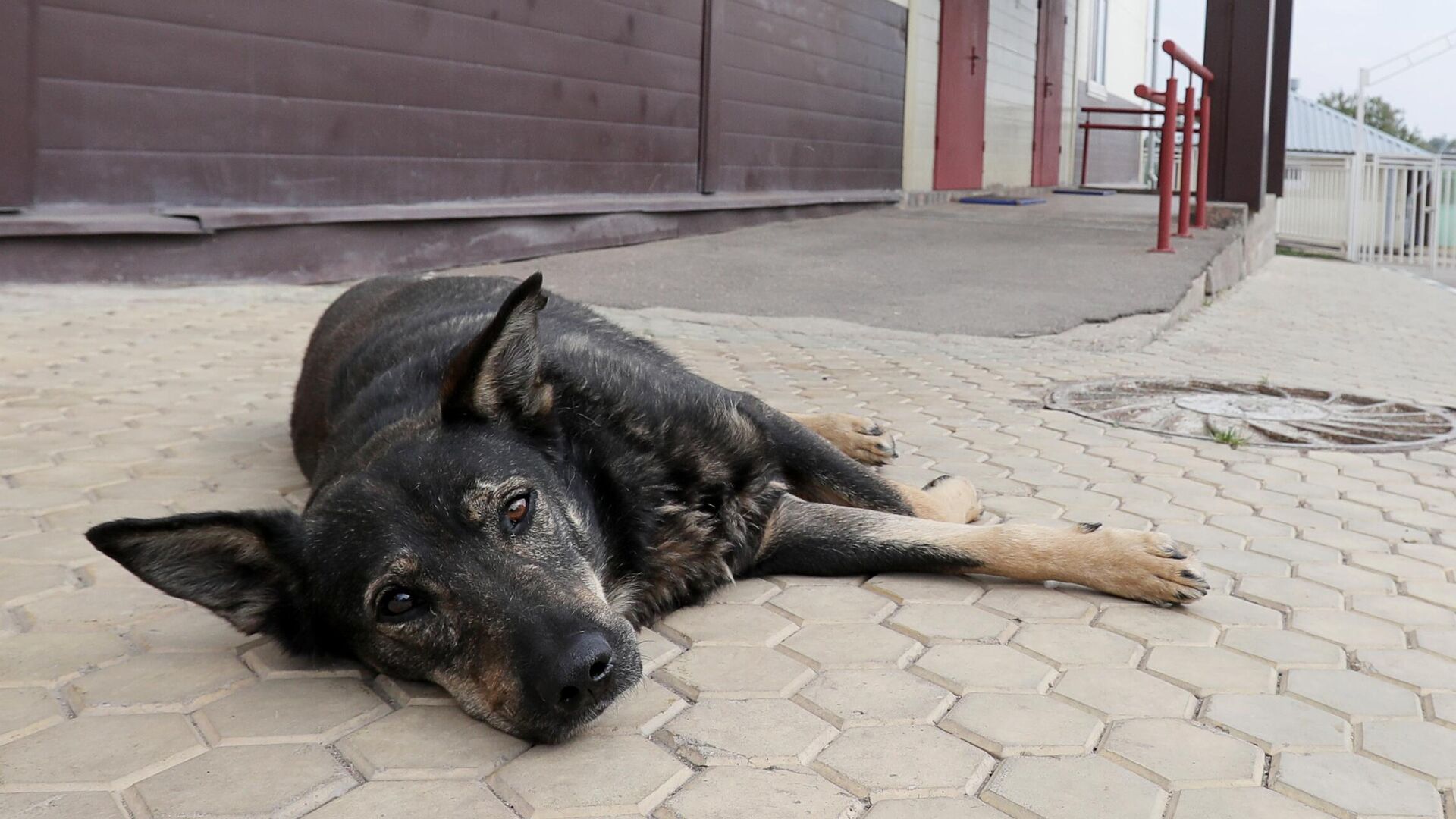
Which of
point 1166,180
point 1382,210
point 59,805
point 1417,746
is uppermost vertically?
point 1382,210

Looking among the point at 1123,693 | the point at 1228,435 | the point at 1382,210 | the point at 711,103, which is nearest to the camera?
the point at 1123,693

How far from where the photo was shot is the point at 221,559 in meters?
2.31

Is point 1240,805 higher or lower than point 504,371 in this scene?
lower

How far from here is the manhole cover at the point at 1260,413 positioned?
15.1 feet

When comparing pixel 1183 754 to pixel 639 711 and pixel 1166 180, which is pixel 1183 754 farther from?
pixel 1166 180

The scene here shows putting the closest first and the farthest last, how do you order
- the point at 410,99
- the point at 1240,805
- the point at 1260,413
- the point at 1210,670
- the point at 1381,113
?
the point at 1240,805 → the point at 1210,670 → the point at 1260,413 → the point at 410,99 → the point at 1381,113

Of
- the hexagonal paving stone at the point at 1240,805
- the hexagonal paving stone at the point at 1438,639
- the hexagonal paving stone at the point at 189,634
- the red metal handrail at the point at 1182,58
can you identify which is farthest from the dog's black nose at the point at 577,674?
the red metal handrail at the point at 1182,58

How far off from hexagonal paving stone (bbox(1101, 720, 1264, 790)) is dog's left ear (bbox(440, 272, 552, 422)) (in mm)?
1332

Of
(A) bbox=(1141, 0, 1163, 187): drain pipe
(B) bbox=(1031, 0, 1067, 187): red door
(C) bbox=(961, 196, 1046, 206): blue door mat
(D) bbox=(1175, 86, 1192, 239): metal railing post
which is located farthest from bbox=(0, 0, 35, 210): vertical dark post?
(A) bbox=(1141, 0, 1163, 187): drain pipe

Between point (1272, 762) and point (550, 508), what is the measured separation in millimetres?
1392

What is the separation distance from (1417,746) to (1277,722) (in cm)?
22

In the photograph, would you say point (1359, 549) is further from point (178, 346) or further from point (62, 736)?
point (178, 346)

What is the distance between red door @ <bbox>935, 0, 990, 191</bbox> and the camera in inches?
678

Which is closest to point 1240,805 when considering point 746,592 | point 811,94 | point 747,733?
point 747,733
